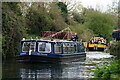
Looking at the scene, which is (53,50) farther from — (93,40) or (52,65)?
(93,40)

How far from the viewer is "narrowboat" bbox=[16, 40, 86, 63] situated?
82.7 feet

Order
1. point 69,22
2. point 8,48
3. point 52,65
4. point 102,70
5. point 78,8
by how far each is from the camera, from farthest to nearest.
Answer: point 78,8
point 69,22
point 8,48
point 52,65
point 102,70

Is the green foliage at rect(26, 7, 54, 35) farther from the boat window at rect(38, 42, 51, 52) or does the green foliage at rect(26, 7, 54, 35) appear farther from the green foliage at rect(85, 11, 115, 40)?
the boat window at rect(38, 42, 51, 52)

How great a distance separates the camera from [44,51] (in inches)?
1030

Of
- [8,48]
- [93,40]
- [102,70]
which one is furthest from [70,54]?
[93,40]

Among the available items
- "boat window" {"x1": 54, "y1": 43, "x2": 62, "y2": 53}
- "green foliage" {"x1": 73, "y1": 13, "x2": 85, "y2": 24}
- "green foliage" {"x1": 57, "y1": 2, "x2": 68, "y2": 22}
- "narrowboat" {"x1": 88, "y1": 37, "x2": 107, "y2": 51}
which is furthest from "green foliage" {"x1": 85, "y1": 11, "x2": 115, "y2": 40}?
"boat window" {"x1": 54, "y1": 43, "x2": 62, "y2": 53}

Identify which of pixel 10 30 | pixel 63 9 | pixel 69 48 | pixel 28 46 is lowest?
pixel 69 48

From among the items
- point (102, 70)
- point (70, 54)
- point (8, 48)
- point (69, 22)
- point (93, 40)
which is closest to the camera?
point (102, 70)

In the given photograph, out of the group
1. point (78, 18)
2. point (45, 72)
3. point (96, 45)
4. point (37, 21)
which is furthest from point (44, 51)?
point (78, 18)

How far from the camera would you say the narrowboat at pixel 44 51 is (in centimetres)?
2522

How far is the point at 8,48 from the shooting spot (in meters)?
30.7

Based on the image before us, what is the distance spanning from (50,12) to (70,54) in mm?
19736

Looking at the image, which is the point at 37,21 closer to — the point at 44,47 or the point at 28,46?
the point at 28,46

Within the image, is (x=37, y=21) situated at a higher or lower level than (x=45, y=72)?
higher
